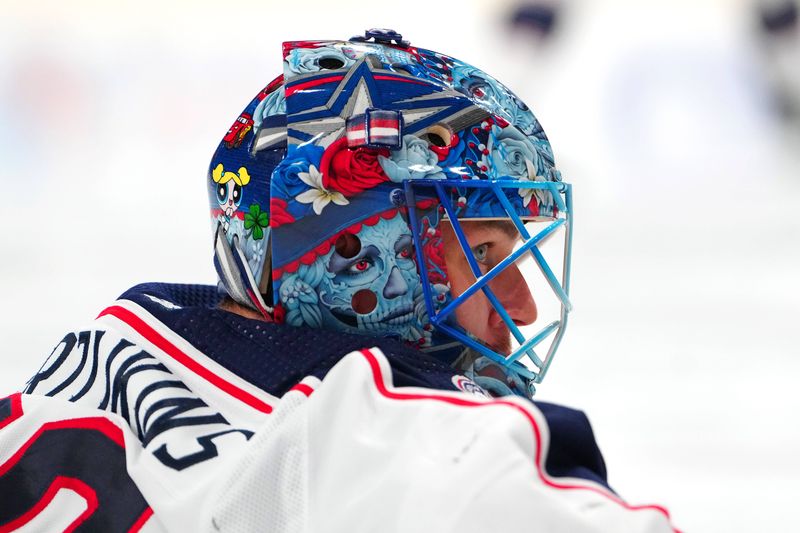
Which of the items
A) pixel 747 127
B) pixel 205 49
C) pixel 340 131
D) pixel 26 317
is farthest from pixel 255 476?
pixel 747 127

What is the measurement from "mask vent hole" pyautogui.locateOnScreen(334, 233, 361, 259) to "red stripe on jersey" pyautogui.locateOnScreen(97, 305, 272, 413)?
13.5 inches

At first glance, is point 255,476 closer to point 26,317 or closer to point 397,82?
point 397,82

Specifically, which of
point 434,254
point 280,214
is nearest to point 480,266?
point 434,254

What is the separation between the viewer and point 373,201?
67.6 inches

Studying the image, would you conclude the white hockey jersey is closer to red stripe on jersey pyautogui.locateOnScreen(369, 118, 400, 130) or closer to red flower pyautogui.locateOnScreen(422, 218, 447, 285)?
red flower pyautogui.locateOnScreen(422, 218, 447, 285)

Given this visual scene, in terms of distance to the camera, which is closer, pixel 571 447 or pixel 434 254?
pixel 571 447

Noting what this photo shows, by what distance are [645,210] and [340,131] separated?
128 inches

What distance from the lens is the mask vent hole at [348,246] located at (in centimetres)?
173

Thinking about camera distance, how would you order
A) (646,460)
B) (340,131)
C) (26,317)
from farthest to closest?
(26,317)
(646,460)
(340,131)

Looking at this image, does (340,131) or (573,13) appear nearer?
(340,131)

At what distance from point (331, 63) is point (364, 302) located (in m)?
0.46

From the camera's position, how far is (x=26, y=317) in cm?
398

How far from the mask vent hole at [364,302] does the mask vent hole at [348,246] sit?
0.07 metres

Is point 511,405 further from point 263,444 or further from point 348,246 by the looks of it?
point 348,246
